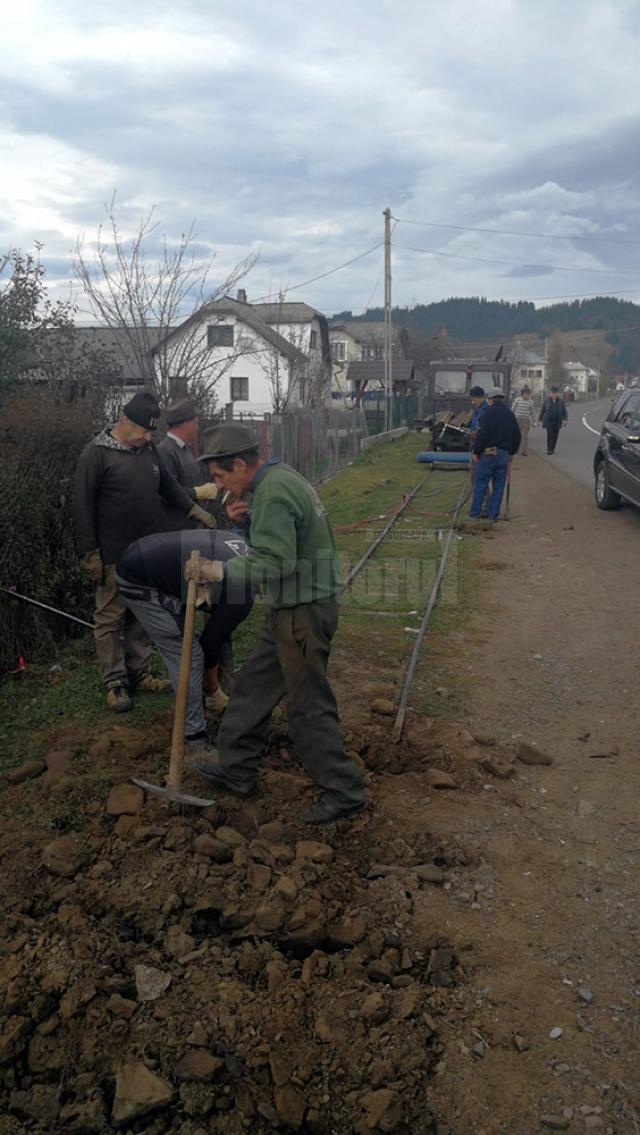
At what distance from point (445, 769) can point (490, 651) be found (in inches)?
97.4

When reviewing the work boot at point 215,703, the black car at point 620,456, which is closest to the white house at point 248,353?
the black car at point 620,456

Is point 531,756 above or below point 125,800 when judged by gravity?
below

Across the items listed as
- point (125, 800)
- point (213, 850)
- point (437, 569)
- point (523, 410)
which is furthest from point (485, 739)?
point (523, 410)

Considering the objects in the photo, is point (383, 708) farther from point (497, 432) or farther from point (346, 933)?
point (497, 432)

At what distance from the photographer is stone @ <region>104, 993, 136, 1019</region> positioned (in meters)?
2.95

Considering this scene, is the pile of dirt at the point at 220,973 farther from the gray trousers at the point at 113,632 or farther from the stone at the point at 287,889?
the gray trousers at the point at 113,632

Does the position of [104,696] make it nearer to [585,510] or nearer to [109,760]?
[109,760]

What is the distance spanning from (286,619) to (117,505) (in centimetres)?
187

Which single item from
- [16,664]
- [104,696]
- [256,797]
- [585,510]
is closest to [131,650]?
[104,696]

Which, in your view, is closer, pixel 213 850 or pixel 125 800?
pixel 213 850

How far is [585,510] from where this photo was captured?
14.6 metres

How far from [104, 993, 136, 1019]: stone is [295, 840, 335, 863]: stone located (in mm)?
1039

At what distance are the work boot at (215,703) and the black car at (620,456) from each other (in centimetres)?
869

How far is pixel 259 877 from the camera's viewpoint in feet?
12.0
